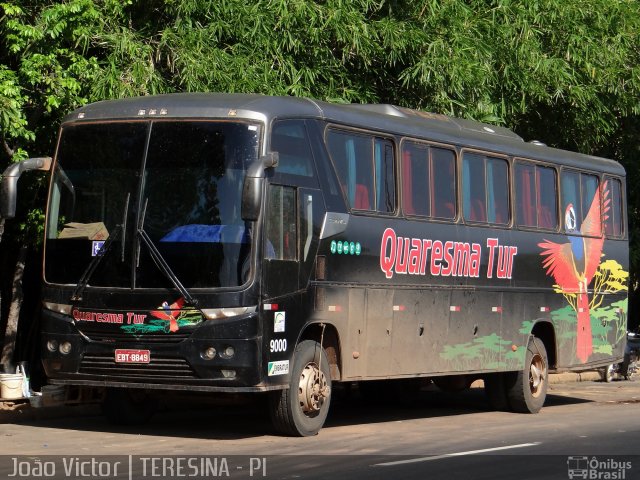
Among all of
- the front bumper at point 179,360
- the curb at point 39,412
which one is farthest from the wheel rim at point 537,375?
the front bumper at point 179,360

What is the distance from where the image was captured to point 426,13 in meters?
18.7

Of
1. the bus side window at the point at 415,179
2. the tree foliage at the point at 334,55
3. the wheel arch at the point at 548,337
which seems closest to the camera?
the bus side window at the point at 415,179

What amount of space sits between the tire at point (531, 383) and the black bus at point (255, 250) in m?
1.45

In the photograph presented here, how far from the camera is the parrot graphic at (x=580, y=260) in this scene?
18.3 m

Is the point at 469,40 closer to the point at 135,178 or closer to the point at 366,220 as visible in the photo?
the point at 366,220

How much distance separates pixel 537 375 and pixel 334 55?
5.31 meters

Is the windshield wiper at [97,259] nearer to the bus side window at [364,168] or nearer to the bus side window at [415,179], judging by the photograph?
the bus side window at [364,168]

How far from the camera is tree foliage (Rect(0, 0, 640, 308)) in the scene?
1538 centimetres

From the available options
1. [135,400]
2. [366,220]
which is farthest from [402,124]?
[135,400]

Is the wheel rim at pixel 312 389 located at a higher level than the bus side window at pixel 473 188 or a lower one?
lower

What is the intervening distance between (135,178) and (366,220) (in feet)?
9.06

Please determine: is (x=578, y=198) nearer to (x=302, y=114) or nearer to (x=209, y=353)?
(x=302, y=114)

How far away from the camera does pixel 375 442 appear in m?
13.2

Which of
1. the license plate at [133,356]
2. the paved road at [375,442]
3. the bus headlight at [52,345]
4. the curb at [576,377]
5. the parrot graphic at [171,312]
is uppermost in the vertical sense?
the parrot graphic at [171,312]
